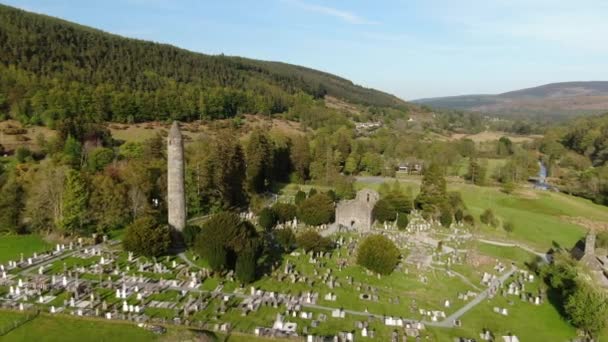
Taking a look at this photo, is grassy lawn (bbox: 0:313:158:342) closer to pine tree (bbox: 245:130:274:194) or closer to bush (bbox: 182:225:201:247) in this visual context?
bush (bbox: 182:225:201:247)

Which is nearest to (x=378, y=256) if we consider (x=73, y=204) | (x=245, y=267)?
(x=245, y=267)

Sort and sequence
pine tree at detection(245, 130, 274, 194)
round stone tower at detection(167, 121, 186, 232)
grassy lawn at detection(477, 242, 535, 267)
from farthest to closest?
pine tree at detection(245, 130, 274, 194)
round stone tower at detection(167, 121, 186, 232)
grassy lawn at detection(477, 242, 535, 267)

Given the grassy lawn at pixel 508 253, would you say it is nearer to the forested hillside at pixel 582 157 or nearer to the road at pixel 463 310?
the road at pixel 463 310

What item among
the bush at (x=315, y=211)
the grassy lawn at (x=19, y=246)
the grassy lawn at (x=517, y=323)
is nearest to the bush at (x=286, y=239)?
the bush at (x=315, y=211)

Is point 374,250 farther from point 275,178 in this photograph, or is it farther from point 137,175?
point 275,178

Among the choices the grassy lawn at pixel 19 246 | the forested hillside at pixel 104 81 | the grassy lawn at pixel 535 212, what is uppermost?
the forested hillside at pixel 104 81

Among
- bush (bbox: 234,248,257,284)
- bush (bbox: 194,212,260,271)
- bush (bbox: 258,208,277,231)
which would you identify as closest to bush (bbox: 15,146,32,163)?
bush (bbox: 258,208,277,231)

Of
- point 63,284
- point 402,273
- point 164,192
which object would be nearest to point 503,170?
point 402,273
